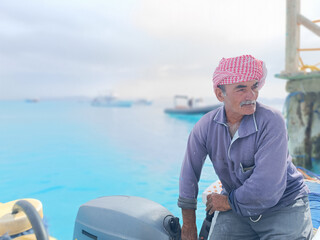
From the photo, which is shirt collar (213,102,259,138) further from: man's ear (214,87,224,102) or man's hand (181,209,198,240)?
man's hand (181,209,198,240)

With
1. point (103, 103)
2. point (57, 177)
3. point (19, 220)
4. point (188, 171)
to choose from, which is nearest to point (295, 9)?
point (188, 171)

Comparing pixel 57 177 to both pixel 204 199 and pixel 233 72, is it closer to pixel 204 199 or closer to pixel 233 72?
pixel 204 199

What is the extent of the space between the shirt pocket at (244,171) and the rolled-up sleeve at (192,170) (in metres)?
0.25

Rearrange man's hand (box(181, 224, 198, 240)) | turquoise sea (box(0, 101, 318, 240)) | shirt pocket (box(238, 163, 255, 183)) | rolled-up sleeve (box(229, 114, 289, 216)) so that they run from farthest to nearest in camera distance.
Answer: turquoise sea (box(0, 101, 318, 240)) < man's hand (box(181, 224, 198, 240)) < shirt pocket (box(238, 163, 255, 183)) < rolled-up sleeve (box(229, 114, 289, 216))

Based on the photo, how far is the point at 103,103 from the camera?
61.7 metres

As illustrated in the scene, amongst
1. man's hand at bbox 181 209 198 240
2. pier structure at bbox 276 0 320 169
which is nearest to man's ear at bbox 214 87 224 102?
man's hand at bbox 181 209 198 240

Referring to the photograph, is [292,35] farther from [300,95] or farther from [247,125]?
[247,125]

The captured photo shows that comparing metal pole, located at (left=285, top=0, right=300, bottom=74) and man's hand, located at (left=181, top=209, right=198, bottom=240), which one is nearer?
man's hand, located at (left=181, top=209, right=198, bottom=240)

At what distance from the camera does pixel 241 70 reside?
4.64ft

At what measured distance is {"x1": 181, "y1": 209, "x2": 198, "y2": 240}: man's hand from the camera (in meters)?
1.53

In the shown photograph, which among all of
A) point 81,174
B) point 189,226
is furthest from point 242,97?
point 81,174

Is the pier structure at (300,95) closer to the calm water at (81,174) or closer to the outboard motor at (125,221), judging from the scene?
the calm water at (81,174)

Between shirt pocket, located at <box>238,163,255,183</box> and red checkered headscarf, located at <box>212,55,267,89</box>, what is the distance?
0.45 m

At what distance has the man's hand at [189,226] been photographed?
153 cm
